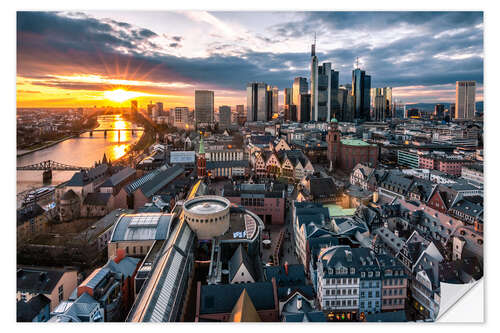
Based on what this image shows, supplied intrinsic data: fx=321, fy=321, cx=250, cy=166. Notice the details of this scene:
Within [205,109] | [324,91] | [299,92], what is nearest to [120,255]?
[205,109]

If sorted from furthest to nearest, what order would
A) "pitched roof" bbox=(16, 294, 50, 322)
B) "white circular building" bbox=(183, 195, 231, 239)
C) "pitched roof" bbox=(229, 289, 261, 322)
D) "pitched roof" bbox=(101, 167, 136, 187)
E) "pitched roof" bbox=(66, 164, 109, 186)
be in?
"pitched roof" bbox=(101, 167, 136, 187)
"pitched roof" bbox=(66, 164, 109, 186)
"white circular building" bbox=(183, 195, 231, 239)
"pitched roof" bbox=(16, 294, 50, 322)
"pitched roof" bbox=(229, 289, 261, 322)

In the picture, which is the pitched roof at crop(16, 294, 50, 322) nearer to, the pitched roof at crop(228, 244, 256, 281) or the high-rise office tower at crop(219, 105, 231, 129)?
the pitched roof at crop(228, 244, 256, 281)

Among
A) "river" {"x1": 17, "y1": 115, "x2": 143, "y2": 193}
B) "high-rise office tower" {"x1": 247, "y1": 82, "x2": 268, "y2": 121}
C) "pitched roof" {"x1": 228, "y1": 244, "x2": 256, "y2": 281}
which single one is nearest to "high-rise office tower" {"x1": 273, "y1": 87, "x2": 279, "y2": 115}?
"high-rise office tower" {"x1": 247, "y1": 82, "x2": 268, "y2": 121}

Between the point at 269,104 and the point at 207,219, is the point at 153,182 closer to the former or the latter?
the point at 207,219

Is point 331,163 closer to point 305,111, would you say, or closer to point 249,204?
point 249,204
